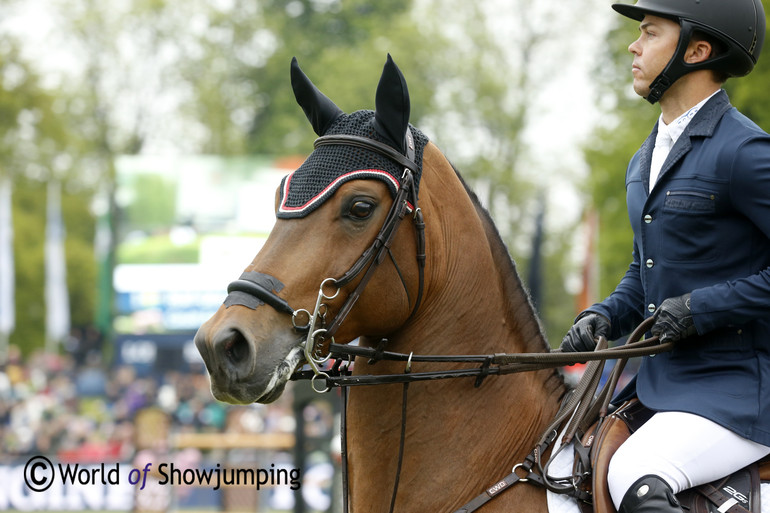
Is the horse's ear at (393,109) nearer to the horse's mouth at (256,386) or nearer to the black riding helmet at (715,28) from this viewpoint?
the horse's mouth at (256,386)

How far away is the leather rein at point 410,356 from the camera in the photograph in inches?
125

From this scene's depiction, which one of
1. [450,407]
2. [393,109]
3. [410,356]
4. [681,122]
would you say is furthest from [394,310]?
[681,122]

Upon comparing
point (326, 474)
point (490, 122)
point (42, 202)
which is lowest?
point (326, 474)

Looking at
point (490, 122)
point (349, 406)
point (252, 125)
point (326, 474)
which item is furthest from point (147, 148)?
point (349, 406)

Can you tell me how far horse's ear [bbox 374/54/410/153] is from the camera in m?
3.30

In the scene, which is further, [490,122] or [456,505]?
[490,122]

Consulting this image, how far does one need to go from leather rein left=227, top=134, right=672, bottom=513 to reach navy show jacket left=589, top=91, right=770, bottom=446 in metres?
0.16

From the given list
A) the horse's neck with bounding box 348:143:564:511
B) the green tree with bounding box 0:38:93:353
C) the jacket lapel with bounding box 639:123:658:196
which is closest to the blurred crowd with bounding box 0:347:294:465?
the horse's neck with bounding box 348:143:564:511

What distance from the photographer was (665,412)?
324 cm

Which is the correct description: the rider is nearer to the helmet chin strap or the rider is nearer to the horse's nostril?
the helmet chin strap

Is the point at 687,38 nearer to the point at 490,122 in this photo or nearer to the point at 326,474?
the point at 326,474

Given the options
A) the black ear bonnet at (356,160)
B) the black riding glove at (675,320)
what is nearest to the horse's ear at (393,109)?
the black ear bonnet at (356,160)

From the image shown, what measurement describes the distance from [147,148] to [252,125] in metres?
5.65

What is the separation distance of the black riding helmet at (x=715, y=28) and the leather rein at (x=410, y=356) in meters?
1.05
